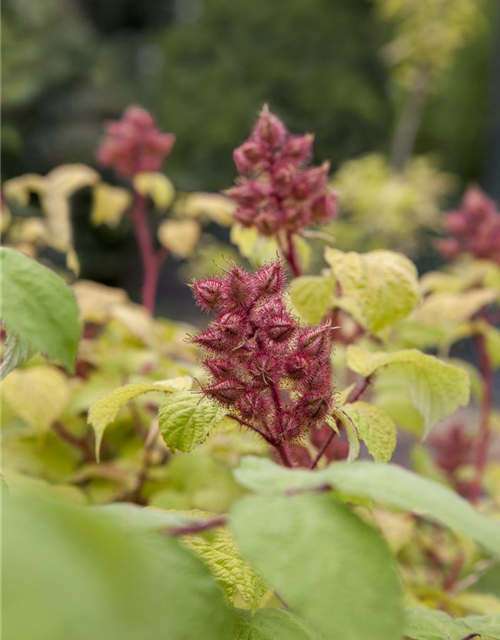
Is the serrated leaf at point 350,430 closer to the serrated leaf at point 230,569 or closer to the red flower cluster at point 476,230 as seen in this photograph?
the serrated leaf at point 230,569

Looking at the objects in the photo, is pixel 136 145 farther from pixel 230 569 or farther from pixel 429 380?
pixel 230 569

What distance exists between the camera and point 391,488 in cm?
30

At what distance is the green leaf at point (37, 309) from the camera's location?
45 centimetres

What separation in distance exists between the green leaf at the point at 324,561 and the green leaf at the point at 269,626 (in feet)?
0.50

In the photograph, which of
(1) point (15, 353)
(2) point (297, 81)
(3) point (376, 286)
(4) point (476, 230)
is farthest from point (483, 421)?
(2) point (297, 81)

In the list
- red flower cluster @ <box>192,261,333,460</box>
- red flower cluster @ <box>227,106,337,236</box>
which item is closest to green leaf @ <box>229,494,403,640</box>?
red flower cluster @ <box>192,261,333,460</box>

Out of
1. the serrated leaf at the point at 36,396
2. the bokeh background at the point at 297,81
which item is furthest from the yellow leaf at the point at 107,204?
the bokeh background at the point at 297,81

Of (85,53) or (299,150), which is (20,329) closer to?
(299,150)

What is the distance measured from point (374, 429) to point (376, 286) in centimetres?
17

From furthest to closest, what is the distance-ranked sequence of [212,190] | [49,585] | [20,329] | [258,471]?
[212,190] < [20,329] < [258,471] < [49,585]

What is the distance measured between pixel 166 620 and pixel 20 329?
24cm

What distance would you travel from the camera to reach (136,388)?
1.67ft

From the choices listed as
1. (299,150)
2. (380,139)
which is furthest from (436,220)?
(299,150)

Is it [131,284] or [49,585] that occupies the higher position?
[49,585]
